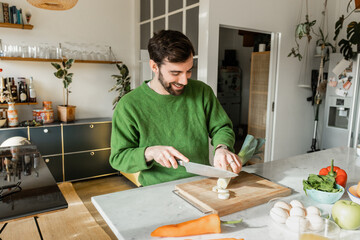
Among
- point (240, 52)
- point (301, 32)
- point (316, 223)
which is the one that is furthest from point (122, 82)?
point (316, 223)

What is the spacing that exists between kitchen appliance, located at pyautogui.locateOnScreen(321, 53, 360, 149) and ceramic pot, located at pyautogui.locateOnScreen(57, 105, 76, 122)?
3.65 meters

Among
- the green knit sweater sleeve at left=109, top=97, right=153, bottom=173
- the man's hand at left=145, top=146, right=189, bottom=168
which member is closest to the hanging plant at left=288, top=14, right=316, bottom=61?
the green knit sweater sleeve at left=109, top=97, right=153, bottom=173

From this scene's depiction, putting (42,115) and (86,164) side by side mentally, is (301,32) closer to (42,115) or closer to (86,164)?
(86,164)

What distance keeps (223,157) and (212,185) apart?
140 millimetres

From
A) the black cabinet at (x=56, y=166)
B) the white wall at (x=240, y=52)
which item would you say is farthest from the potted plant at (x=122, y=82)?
the white wall at (x=240, y=52)

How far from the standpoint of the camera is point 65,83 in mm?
3771

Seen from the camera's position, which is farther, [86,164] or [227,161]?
[86,164]

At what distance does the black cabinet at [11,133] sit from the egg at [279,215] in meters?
3.25

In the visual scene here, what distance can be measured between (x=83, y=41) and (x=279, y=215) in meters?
3.90

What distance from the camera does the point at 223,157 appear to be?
4.31ft

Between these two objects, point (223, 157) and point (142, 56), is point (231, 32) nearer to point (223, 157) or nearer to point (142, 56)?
point (142, 56)

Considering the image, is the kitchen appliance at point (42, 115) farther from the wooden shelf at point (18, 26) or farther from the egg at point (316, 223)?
the egg at point (316, 223)

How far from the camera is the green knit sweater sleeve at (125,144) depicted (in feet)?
4.34

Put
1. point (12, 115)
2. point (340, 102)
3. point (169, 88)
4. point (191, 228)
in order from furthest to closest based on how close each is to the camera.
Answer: point (340, 102)
point (12, 115)
point (169, 88)
point (191, 228)
